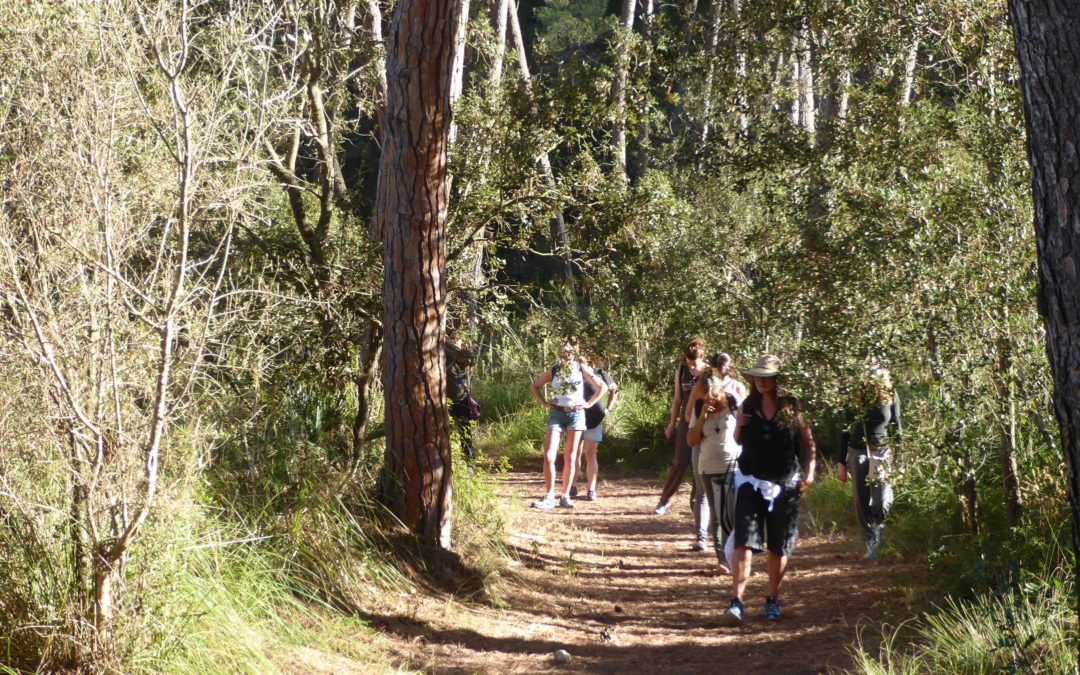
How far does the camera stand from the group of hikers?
22.3ft

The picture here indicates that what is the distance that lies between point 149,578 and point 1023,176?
5.45 meters

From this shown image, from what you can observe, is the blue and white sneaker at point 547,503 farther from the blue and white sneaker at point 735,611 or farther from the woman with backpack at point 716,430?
the blue and white sneaker at point 735,611

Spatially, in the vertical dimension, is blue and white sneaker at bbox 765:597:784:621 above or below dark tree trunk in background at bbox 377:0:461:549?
below

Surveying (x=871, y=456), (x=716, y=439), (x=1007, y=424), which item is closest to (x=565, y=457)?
(x=716, y=439)

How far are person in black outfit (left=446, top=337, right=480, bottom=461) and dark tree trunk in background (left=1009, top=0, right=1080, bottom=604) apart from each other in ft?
22.7

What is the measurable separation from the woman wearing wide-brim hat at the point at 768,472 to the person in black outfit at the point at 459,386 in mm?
3540

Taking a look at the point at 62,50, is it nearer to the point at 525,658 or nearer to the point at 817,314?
the point at 525,658

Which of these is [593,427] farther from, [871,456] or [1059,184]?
[1059,184]

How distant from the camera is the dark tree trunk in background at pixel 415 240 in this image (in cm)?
704

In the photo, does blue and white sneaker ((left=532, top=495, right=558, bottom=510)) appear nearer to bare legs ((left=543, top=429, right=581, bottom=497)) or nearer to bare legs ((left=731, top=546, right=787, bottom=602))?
bare legs ((left=543, top=429, right=581, bottom=497))

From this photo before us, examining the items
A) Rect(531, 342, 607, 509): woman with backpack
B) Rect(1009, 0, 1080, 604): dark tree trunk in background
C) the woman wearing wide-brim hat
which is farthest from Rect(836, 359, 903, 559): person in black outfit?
Rect(1009, 0, 1080, 604): dark tree trunk in background

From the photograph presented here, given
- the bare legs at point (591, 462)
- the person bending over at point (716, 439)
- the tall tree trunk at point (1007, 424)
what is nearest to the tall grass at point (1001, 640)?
the tall tree trunk at point (1007, 424)

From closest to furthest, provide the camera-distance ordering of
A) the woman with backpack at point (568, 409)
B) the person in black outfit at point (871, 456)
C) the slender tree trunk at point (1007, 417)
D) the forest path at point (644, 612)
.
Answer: the slender tree trunk at point (1007, 417) → the forest path at point (644, 612) → the person in black outfit at point (871, 456) → the woman with backpack at point (568, 409)

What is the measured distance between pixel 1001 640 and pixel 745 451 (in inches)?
95.3
